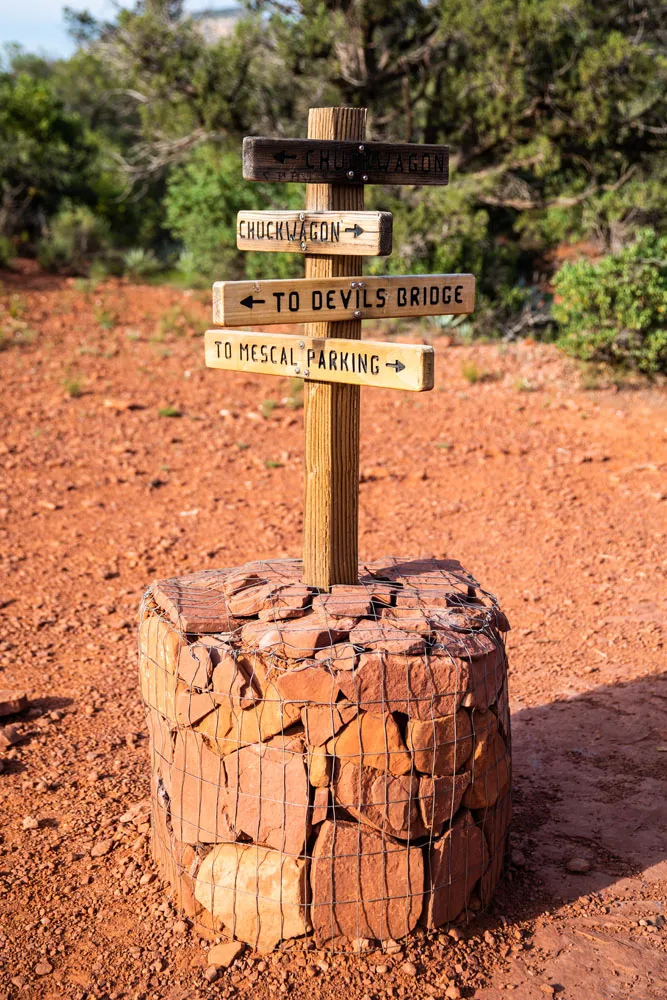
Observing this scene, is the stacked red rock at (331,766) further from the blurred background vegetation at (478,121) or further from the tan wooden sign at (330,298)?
the blurred background vegetation at (478,121)

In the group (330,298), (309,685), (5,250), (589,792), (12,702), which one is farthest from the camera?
(5,250)

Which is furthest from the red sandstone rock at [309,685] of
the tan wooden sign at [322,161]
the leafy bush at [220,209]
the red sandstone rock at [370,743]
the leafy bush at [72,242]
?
the leafy bush at [72,242]

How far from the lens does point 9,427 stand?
834 cm

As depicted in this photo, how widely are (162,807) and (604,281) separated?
24.1ft

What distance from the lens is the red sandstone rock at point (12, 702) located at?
4.26 metres

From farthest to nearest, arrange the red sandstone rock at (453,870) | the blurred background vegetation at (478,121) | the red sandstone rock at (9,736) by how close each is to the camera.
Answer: the blurred background vegetation at (478,121) → the red sandstone rock at (9,736) → the red sandstone rock at (453,870)

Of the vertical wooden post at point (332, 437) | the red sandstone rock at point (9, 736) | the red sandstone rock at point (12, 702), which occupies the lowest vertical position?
the red sandstone rock at point (9, 736)

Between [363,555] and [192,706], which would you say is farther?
[363,555]

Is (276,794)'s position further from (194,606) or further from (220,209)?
(220,209)

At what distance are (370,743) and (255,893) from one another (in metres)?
0.58

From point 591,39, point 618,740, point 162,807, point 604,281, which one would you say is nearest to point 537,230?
point 591,39

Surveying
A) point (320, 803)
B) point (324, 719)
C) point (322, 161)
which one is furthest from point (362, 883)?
point (322, 161)

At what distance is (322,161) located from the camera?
123 inches

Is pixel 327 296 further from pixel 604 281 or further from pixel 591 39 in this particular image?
pixel 591 39
